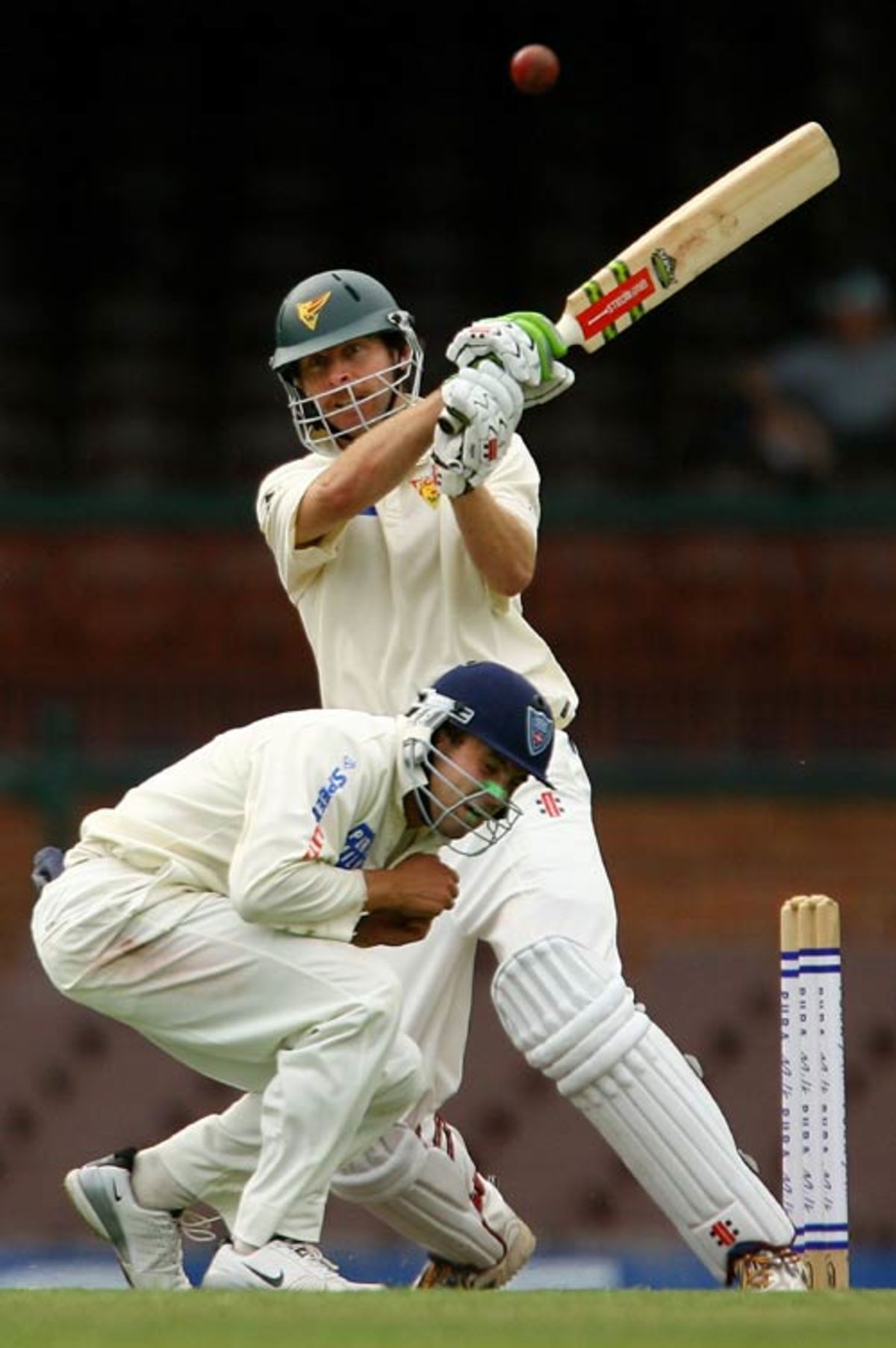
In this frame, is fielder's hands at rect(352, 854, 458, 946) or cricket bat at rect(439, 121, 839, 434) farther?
cricket bat at rect(439, 121, 839, 434)

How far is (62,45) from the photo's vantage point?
1124cm

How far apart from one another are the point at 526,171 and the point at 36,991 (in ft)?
14.4

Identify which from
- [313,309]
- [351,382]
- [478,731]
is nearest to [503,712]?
[478,731]

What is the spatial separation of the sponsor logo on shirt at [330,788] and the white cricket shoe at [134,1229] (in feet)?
2.96

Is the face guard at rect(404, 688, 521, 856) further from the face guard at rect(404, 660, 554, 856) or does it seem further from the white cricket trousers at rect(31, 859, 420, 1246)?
the white cricket trousers at rect(31, 859, 420, 1246)

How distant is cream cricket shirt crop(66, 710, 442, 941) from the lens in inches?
194

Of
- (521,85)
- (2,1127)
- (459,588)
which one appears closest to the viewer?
(459,588)

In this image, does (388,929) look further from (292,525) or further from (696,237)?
(696,237)

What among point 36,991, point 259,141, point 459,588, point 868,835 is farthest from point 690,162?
point 459,588

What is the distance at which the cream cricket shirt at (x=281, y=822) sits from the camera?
194 inches

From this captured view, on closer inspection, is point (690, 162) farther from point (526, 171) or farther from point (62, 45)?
point (62, 45)

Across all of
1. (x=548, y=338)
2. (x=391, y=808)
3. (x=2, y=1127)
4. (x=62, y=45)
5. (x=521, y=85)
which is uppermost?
(x=62, y=45)

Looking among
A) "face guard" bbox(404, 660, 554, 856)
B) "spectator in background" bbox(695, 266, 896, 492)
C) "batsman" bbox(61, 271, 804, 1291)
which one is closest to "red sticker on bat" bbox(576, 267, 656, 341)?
"batsman" bbox(61, 271, 804, 1291)

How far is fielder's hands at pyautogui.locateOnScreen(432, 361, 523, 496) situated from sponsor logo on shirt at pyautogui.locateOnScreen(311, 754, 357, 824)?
471 mm
